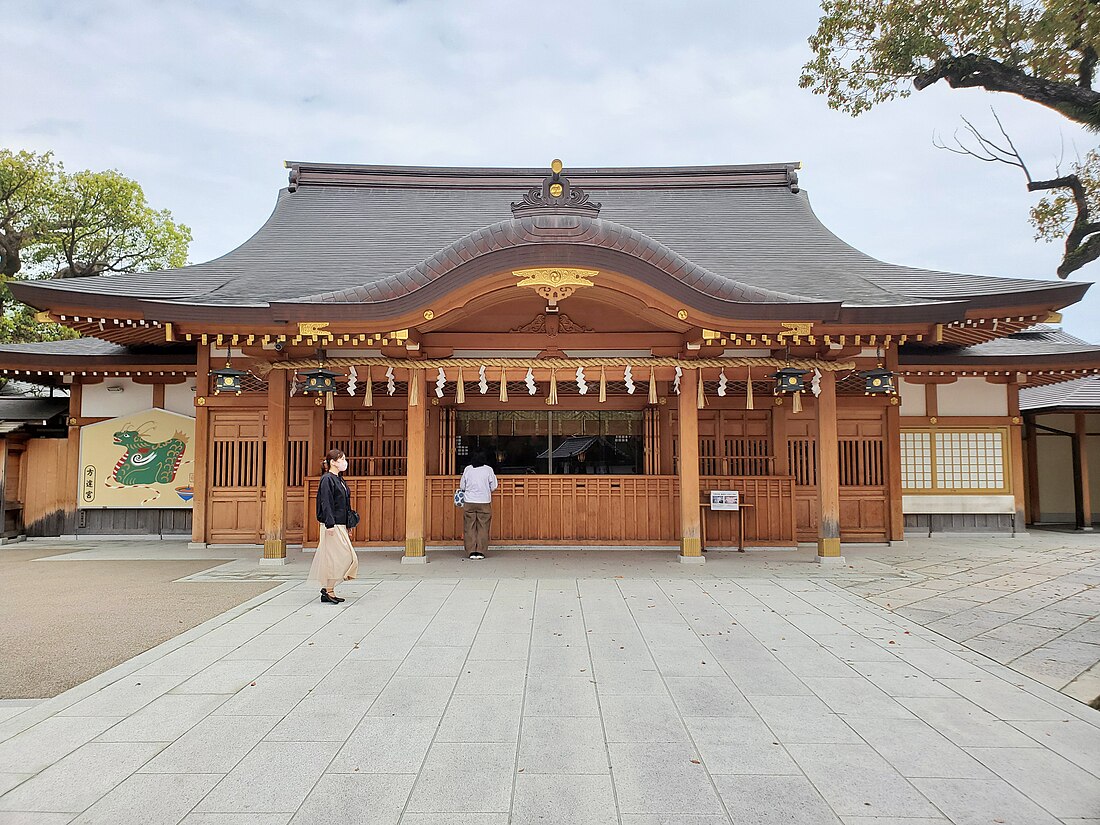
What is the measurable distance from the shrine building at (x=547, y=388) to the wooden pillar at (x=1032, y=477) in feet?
7.35

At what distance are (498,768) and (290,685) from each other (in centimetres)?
189

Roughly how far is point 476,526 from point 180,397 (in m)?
6.29

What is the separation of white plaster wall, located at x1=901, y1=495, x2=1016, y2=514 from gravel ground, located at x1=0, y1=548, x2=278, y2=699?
35.9 feet

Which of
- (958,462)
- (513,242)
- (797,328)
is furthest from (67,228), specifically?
(958,462)

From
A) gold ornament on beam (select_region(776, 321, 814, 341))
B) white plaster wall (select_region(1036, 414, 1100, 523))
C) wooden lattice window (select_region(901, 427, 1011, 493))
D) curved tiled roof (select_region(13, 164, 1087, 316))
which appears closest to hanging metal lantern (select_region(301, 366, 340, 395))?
curved tiled roof (select_region(13, 164, 1087, 316))

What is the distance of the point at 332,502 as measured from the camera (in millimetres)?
6191

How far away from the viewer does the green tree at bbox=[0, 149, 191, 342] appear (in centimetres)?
1577

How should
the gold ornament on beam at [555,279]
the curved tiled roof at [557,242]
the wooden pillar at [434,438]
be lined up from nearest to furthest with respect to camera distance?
the curved tiled roof at [557,242], the gold ornament on beam at [555,279], the wooden pillar at [434,438]

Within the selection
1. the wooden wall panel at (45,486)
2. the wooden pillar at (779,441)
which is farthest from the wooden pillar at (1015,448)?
the wooden wall panel at (45,486)

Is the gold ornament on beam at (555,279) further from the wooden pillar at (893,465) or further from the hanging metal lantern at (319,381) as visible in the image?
the wooden pillar at (893,465)

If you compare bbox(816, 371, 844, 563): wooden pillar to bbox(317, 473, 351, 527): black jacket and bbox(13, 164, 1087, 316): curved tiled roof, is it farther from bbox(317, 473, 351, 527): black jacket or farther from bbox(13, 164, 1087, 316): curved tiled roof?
bbox(317, 473, 351, 527): black jacket

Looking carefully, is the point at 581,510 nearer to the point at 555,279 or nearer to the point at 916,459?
the point at 555,279

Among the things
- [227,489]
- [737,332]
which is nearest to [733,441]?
[737,332]

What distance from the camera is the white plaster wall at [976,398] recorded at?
10922mm
